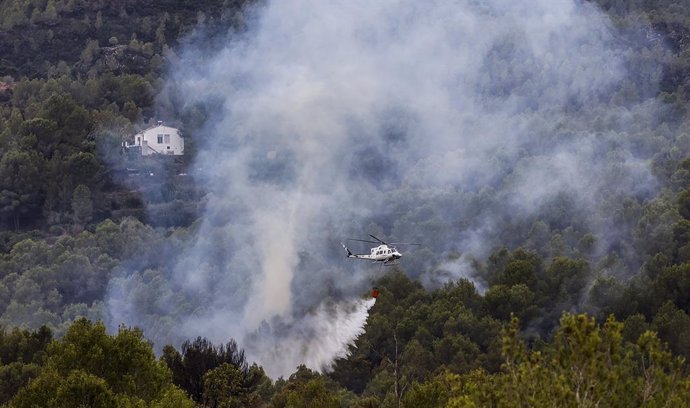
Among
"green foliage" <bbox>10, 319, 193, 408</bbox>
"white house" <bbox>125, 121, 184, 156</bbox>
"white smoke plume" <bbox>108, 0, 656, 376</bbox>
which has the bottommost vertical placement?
"white house" <bbox>125, 121, 184, 156</bbox>

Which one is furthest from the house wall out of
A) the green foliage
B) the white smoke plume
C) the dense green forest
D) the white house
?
the green foliage

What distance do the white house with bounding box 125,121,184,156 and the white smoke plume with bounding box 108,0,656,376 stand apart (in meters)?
2.05

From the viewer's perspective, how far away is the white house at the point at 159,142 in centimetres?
10869

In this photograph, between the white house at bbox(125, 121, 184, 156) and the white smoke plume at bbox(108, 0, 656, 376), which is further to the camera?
the white house at bbox(125, 121, 184, 156)

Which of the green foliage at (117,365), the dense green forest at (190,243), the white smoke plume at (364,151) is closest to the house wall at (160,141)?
the dense green forest at (190,243)

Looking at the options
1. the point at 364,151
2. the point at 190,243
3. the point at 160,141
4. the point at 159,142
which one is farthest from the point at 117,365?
the point at 160,141

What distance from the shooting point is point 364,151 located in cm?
10344

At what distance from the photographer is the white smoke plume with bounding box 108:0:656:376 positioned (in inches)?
3396

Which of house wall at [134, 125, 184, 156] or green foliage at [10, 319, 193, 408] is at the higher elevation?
green foliage at [10, 319, 193, 408]

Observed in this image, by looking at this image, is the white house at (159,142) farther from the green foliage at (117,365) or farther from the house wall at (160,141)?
the green foliage at (117,365)

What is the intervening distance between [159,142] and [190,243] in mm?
14829

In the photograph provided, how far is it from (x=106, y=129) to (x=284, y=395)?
48535mm

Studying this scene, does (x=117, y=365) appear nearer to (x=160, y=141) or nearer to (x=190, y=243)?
(x=190, y=243)

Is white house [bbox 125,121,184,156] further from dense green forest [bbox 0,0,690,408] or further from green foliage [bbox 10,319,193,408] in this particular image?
green foliage [bbox 10,319,193,408]
